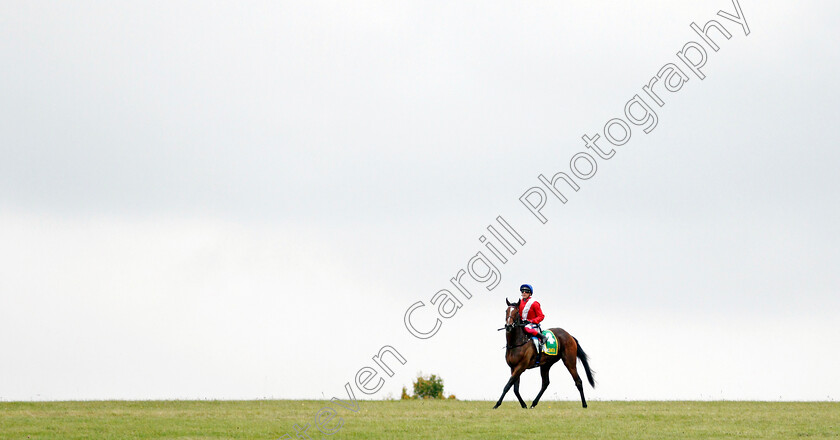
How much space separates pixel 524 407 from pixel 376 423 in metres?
4.73

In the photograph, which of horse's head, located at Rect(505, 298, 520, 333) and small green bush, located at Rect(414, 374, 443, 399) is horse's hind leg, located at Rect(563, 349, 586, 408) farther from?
small green bush, located at Rect(414, 374, 443, 399)

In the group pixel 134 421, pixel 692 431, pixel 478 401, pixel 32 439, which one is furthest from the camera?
pixel 478 401

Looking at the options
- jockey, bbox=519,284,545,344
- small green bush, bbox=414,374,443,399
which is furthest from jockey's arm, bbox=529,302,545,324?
small green bush, bbox=414,374,443,399

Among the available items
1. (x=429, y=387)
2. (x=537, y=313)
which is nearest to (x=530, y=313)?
(x=537, y=313)

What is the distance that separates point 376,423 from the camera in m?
19.8

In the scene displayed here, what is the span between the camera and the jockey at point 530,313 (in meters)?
23.6

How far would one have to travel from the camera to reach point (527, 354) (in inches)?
921

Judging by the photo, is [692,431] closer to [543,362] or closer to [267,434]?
[543,362]

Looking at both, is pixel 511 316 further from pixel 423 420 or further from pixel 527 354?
pixel 423 420

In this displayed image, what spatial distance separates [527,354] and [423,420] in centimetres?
414

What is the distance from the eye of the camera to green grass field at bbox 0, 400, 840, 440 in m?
18.1

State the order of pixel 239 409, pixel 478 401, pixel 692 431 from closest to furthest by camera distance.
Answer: pixel 692 431, pixel 239 409, pixel 478 401

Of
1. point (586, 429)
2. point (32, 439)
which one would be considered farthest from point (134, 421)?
point (586, 429)

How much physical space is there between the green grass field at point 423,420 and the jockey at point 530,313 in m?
1.85
